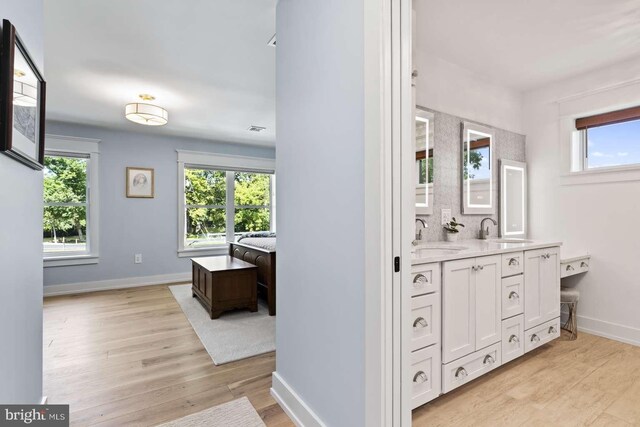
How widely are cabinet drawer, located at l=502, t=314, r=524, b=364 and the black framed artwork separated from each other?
8.90ft

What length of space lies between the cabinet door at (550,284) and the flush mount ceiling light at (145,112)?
387cm

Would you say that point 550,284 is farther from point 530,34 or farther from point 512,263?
point 530,34

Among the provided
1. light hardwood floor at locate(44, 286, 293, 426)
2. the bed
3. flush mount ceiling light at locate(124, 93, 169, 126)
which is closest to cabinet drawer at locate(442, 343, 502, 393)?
light hardwood floor at locate(44, 286, 293, 426)

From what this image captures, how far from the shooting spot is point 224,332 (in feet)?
9.43

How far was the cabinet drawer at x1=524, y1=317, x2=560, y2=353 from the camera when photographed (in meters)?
2.29

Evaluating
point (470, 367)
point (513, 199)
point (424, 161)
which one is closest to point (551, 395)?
point (470, 367)

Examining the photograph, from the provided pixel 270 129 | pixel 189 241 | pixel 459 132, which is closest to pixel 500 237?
pixel 459 132

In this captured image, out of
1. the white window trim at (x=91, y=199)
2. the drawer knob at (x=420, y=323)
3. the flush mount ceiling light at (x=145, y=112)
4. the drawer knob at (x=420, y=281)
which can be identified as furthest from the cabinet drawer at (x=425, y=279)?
the white window trim at (x=91, y=199)

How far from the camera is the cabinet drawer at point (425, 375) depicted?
1612 mm

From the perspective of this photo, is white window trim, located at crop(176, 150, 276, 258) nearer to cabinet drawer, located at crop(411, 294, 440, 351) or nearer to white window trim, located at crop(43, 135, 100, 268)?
white window trim, located at crop(43, 135, 100, 268)

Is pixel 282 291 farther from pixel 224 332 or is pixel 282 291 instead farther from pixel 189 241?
pixel 189 241

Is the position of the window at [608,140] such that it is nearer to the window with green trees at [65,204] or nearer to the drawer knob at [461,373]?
the drawer knob at [461,373]

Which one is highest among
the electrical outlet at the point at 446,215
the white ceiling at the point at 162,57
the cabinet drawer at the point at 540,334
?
the white ceiling at the point at 162,57

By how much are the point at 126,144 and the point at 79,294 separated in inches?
88.8
